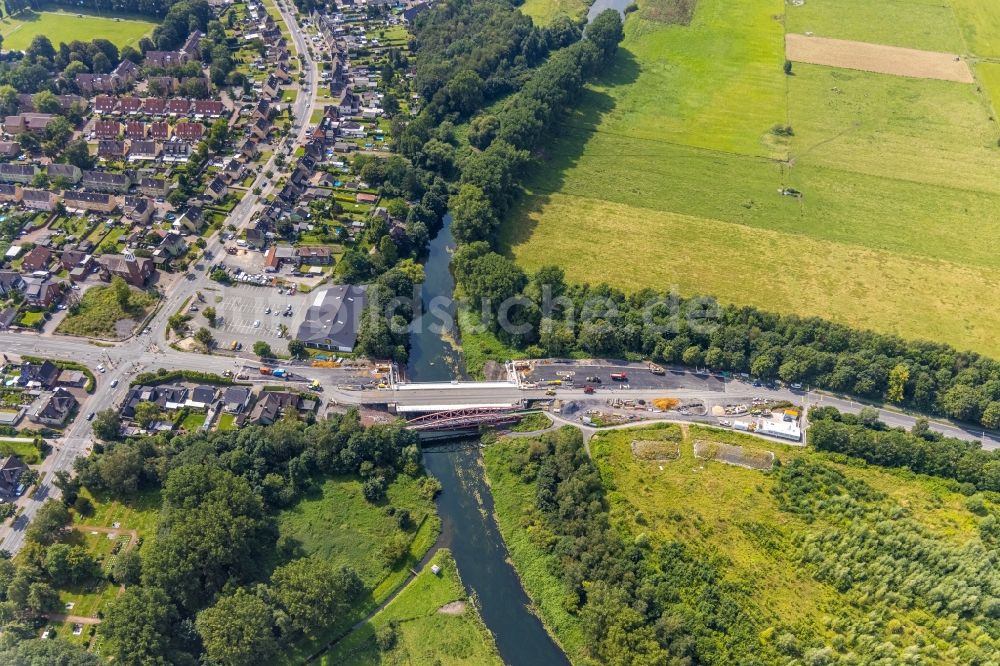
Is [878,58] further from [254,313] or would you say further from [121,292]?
[121,292]

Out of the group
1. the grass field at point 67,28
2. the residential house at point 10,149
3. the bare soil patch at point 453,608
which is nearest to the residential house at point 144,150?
the residential house at point 10,149

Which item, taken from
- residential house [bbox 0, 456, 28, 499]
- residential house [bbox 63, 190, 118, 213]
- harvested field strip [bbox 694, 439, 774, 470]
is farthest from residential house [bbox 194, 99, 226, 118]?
harvested field strip [bbox 694, 439, 774, 470]

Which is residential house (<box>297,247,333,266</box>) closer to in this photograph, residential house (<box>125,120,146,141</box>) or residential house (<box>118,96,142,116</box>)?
residential house (<box>125,120,146,141</box>)

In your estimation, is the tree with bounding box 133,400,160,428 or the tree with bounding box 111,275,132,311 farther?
the tree with bounding box 111,275,132,311

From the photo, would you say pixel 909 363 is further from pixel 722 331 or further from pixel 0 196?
pixel 0 196

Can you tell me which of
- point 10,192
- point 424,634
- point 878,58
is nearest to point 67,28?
point 10,192

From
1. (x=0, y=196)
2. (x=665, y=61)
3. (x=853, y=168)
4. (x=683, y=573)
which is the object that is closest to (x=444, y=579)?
Result: (x=683, y=573)
